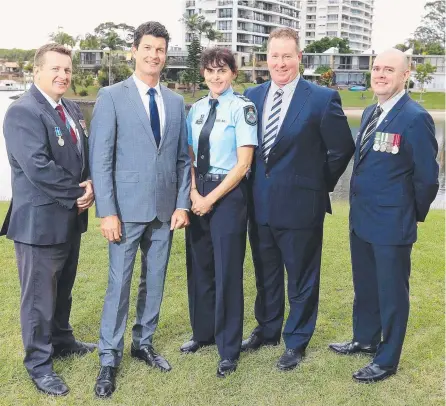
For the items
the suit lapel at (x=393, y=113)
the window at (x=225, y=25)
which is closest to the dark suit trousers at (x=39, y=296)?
the suit lapel at (x=393, y=113)

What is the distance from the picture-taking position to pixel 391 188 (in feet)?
9.55

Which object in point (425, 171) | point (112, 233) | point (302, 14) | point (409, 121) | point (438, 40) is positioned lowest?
point (112, 233)

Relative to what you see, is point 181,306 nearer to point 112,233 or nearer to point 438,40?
point 112,233

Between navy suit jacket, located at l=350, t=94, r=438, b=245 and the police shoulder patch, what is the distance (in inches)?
26.6

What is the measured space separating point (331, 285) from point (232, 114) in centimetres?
219

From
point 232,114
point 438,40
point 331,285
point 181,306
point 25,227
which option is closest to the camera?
point 25,227

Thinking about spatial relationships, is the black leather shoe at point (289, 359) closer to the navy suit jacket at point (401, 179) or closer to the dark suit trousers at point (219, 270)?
the dark suit trousers at point (219, 270)

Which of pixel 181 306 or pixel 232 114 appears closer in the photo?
pixel 232 114

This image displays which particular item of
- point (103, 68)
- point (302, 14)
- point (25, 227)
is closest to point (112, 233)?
point (25, 227)

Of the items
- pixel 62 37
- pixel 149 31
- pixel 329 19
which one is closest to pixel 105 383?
pixel 149 31

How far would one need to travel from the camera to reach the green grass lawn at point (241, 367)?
285cm

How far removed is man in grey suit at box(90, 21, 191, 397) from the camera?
9.23 feet

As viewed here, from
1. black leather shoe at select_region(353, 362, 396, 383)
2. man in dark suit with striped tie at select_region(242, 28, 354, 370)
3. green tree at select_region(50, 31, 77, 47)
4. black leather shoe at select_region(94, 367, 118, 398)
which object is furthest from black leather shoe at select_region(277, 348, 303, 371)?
green tree at select_region(50, 31, 77, 47)

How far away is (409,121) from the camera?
2.85m
